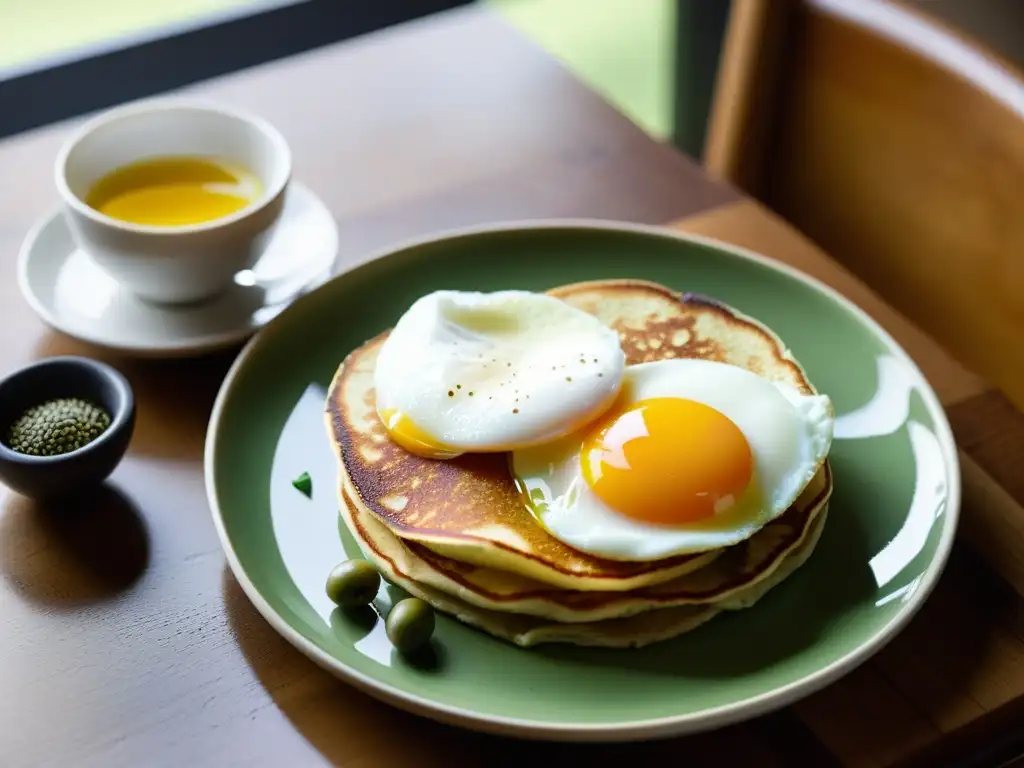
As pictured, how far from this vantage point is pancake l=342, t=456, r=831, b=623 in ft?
3.63

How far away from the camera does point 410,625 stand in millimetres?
1069

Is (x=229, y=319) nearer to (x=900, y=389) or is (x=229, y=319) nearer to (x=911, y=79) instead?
(x=900, y=389)

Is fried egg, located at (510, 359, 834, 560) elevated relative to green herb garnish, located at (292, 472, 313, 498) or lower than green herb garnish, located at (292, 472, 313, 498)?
elevated

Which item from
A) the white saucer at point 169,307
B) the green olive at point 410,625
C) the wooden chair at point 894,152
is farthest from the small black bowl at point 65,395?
the wooden chair at point 894,152

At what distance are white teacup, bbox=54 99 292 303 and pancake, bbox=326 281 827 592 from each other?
0.23m

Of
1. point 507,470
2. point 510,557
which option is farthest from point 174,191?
point 510,557

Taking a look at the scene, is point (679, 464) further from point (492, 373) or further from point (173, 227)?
point (173, 227)

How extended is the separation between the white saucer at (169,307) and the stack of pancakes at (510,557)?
266 mm

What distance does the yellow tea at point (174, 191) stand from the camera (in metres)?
1.53

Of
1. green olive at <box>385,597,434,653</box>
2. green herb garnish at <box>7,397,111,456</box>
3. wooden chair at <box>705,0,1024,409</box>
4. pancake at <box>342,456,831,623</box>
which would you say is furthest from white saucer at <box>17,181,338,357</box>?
wooden chair at <box>705,0,1024,409</box>

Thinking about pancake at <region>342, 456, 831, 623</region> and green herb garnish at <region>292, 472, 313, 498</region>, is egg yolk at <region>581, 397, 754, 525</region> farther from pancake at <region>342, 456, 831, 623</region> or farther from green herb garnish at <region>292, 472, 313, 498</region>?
green herb garnish at <region>292, 472, 313, 498</region>

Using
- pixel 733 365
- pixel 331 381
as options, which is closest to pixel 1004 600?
pixel 733 365

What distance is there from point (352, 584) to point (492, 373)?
32 cm

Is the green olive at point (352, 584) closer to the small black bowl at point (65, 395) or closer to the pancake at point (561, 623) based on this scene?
the pancake at point (561, 623)
